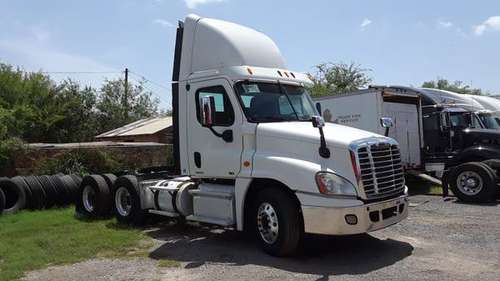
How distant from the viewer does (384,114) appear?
15.4 m

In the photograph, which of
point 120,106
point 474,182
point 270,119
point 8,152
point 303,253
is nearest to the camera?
point 303,253

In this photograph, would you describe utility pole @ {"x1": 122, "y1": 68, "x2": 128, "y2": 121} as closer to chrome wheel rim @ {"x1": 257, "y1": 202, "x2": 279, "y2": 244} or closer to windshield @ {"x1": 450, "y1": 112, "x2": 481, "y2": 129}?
windshield @ {"x1": 450, "y1": 112, "x2": 481, "y2": 129}

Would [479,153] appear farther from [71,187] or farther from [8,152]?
[8,152]

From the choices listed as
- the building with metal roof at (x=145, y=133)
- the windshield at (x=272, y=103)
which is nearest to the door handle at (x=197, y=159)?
the windshield at (x=272, y=103)

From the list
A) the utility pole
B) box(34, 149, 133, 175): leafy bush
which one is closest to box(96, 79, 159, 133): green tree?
the utility pole

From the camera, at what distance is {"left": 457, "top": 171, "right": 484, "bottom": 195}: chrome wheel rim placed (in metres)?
13.1

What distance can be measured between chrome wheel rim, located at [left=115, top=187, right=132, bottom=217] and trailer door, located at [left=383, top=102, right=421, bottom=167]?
317 inches

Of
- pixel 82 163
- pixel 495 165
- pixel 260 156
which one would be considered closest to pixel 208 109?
pixel 260 156

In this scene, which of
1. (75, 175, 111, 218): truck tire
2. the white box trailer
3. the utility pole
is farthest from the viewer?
the utility pole

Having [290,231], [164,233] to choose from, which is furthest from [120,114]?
[290,231]

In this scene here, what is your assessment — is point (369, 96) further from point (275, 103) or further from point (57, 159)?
point (57, 159)

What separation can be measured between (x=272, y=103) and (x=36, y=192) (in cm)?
667

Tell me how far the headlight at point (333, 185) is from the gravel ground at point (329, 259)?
38.4 inches

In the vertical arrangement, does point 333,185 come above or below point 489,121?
below
